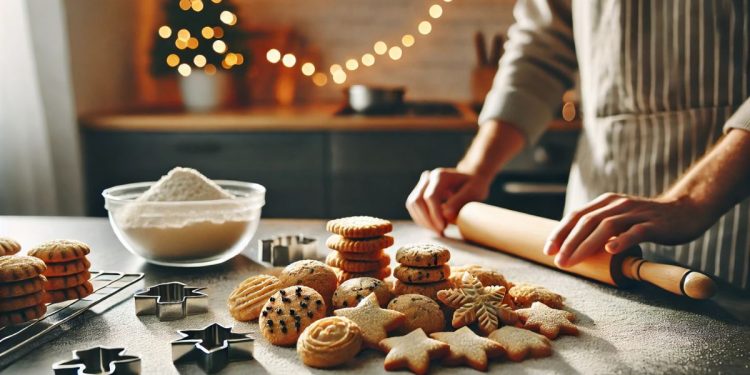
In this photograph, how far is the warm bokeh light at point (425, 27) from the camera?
307 cm

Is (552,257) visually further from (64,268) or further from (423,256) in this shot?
(64,268)

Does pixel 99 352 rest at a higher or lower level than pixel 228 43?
lower

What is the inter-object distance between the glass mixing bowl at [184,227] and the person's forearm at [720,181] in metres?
0.70

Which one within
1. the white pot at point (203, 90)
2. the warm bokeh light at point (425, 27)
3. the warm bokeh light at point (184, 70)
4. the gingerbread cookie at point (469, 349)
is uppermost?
the warm bokeh light at point (425, 27)

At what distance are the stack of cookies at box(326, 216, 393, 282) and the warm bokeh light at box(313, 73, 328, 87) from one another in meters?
2.17

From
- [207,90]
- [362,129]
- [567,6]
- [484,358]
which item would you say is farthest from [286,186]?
[484,358]

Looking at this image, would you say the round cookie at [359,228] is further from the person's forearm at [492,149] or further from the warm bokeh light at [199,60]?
the warm bokeh light at [199,60]

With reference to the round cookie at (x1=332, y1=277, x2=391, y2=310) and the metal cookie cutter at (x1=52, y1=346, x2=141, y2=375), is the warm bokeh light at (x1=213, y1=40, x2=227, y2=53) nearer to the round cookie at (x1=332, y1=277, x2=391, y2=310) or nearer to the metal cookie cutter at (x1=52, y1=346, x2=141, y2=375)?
the round cookie at (x1=332, y1=277, x2=391, y2=310)

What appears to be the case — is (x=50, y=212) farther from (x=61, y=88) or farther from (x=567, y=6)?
(x=567, y=6)

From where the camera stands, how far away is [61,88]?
7.92 feet

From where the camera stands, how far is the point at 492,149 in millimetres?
1586

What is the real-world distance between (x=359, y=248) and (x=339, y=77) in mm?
2222

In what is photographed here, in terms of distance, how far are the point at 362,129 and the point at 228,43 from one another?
0.79 m

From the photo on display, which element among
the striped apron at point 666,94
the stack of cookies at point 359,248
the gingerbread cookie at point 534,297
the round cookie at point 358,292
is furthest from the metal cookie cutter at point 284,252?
the striped apron at point 666,94
